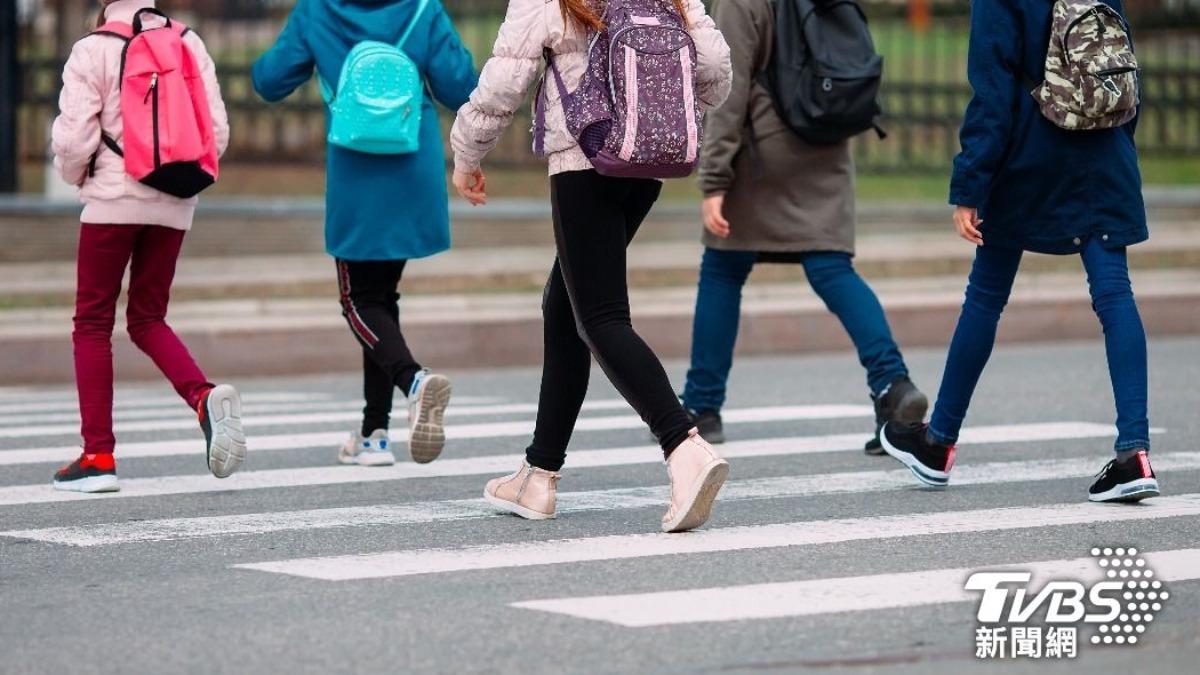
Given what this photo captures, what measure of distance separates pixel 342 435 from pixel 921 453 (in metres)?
2.73

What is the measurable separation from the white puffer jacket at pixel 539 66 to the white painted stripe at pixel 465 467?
5.70 ft

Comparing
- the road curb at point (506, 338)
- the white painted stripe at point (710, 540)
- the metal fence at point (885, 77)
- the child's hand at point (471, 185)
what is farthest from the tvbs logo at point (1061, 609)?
the metal fence at point (885, 77)

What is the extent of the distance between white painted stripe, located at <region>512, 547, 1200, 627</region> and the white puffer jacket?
1.32 meters

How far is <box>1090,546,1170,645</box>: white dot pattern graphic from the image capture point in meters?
4.32

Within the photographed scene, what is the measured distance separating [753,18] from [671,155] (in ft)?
7.52

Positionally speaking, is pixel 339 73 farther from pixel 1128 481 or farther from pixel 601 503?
pixel 1128 481

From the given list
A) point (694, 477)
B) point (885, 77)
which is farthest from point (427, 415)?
point (885, 77)

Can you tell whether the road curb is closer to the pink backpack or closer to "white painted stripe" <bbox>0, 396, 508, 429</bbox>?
"white painted stripe" <bbox>0, 396, 508, 429</bbox>

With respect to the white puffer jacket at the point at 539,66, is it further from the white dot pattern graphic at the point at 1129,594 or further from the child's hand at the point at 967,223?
the white dot pattern graphic at the point at 1129,594

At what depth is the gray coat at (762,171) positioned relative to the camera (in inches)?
299

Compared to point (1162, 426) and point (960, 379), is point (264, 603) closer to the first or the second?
point (960, 379)

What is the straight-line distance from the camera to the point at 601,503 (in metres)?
6.27

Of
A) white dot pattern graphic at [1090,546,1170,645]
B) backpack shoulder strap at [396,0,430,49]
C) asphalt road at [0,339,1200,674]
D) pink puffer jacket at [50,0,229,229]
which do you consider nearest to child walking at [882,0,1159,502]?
asphalt road at [0,339,1200,674]

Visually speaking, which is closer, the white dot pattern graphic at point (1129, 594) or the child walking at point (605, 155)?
the white dot pattern graphic at point (1129, 594)
